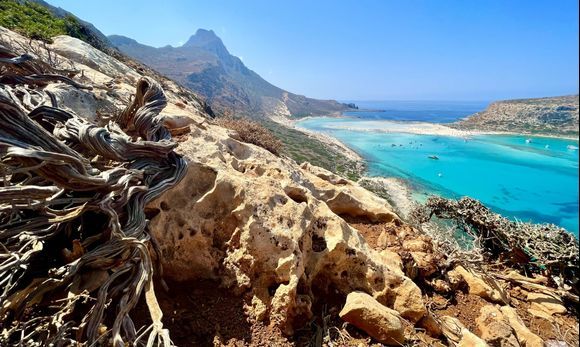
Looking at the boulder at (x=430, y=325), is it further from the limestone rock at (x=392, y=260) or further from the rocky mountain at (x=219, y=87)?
the rocky mountain at (x=219, y=87)

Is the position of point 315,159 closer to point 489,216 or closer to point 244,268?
point 489,216

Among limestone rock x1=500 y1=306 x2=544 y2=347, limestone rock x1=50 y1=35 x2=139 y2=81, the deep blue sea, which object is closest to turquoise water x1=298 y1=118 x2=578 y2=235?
the deep blue sea

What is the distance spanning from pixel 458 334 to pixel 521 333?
1.09 metres

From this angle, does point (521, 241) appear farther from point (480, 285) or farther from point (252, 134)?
point (252, 134)

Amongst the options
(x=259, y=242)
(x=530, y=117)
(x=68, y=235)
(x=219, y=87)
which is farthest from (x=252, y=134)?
(x=219, y=87)

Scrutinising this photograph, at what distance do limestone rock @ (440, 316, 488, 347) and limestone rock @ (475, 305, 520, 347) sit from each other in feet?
0.91

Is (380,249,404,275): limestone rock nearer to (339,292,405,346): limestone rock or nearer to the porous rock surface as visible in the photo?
the porous rock surface

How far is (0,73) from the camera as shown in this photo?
346 cm

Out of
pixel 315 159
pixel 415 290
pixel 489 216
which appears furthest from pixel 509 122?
pixel 415 290

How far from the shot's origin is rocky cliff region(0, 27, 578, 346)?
212 centimetres

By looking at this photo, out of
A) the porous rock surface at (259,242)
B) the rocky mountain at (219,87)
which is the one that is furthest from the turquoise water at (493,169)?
the rocky mountain at (219,87)

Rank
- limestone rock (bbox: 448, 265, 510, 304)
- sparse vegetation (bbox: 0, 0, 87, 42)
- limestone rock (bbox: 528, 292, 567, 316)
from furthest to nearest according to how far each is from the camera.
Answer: sparse vegetation (bbox: 0, 0, 87, 42) < limestone rock (bbox: 528, 292, 567, 316) < limestone rock (bbox: 448, 265, 510, 304)

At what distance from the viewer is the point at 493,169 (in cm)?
3959

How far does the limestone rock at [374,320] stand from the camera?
290 centimetres
